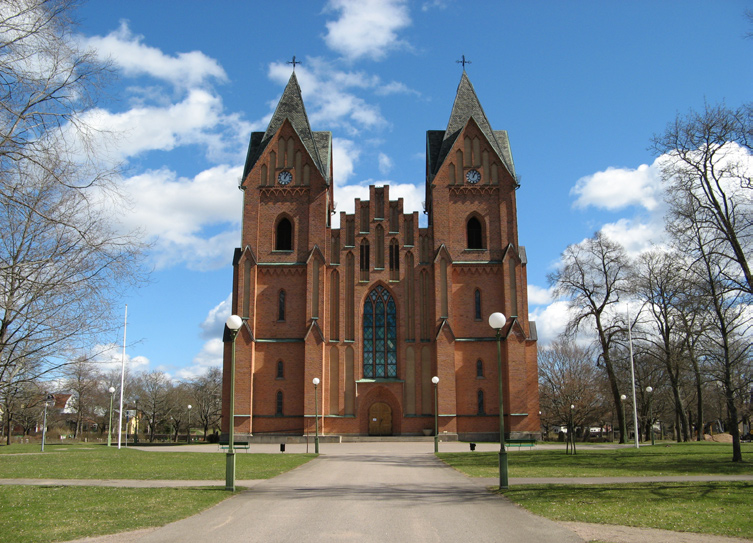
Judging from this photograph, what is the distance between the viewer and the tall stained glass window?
4538 cm

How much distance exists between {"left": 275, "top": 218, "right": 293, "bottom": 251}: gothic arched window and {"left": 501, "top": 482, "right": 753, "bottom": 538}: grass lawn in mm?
33143

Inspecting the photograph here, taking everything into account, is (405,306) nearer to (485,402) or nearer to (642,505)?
(485,402)

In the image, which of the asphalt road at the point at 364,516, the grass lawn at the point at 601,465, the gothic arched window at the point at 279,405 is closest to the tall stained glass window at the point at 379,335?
the gothic arched window at the point at 279,405

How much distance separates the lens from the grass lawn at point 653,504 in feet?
37.6

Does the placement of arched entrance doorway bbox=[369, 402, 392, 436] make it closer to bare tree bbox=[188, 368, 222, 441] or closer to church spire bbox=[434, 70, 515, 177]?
church spire bbox=[434, 70, 515, 177]

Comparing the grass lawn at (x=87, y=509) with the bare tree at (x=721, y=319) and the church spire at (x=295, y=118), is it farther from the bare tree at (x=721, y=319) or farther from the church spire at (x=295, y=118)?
the church spire at (x=295, y=118)

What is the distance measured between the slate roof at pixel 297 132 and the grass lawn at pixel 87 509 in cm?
3402

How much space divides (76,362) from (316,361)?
27.0 m

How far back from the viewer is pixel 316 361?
144ft

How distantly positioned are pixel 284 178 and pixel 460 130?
44.2 feet

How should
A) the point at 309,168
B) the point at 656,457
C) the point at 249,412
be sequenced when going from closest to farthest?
the point at 656,457
the point at 249,412
the point at 309,168

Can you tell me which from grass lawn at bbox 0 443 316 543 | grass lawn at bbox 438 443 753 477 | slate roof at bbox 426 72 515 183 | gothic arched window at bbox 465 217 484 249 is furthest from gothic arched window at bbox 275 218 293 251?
grass lawn at bbox 0 443 316 543

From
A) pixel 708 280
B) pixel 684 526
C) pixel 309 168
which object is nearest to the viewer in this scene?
pixel 684 526

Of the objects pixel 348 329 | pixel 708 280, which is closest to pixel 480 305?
pixel 348 329
